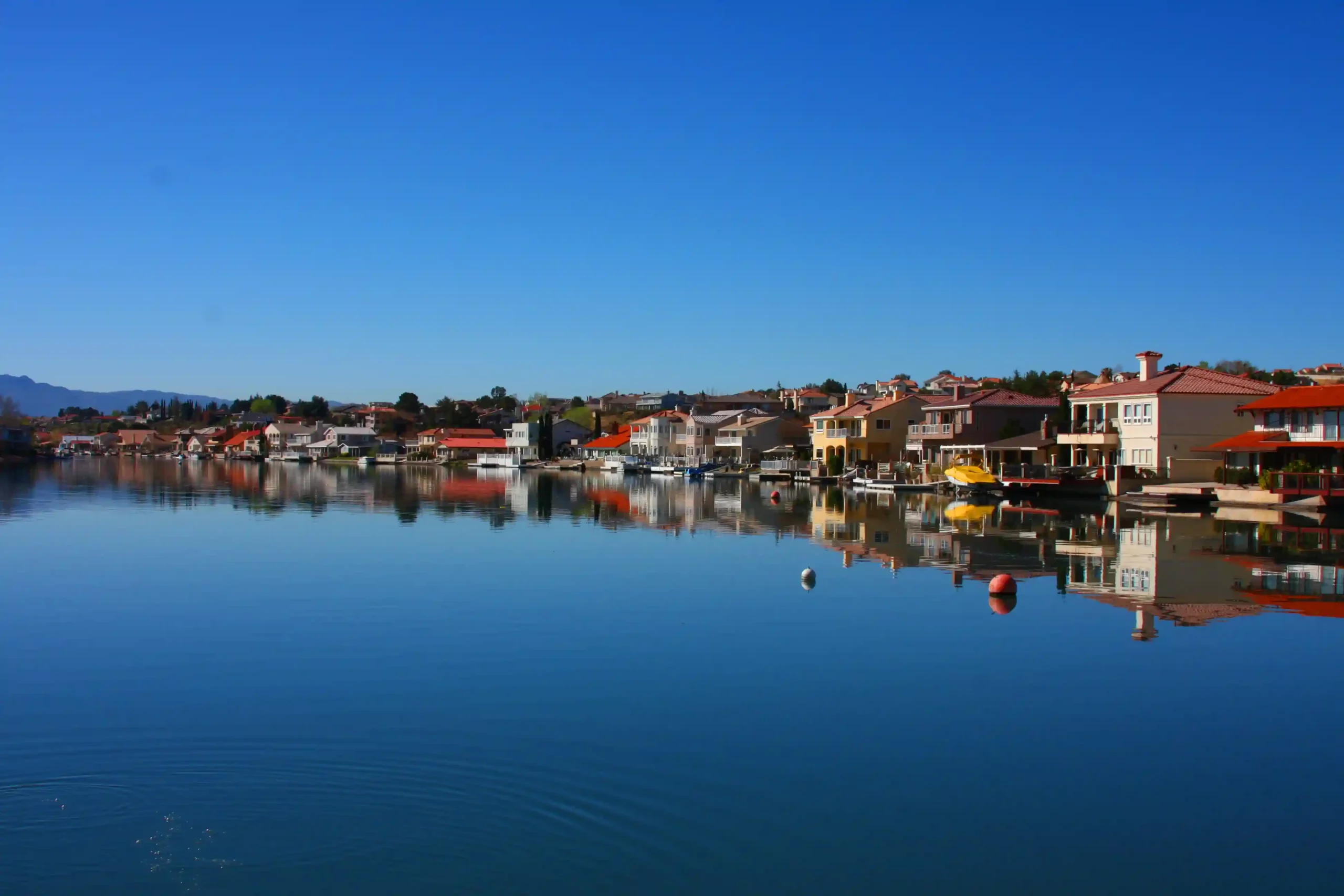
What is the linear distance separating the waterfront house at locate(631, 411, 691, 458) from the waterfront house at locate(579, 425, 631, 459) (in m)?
2.38

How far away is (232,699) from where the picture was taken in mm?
12352

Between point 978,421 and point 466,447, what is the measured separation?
7634cm

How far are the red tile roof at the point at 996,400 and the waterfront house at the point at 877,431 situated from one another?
4.43 metres

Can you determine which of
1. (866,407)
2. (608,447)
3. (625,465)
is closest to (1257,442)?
(866,407)

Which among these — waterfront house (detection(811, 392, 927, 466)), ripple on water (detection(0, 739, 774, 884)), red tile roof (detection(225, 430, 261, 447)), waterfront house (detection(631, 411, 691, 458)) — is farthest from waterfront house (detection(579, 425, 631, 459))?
ripple on water (detection(0, 739, 774, 884))

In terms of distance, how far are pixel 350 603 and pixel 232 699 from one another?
692 centimetres

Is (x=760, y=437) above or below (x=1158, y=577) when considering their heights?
above

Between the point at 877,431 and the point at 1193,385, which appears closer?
the point at 1193,385

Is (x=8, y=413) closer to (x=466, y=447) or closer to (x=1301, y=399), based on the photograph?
(x=466, y=447)

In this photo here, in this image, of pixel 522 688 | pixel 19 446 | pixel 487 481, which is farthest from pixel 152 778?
pixel 19 446

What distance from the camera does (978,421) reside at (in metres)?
65.9

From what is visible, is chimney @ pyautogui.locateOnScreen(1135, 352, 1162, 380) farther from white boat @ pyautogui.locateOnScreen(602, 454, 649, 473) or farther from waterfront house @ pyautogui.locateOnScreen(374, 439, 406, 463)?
waterfront house @ pyautogui.locateOnScreen(374, 439, 406, 463)

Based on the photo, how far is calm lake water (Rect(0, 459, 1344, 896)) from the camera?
26.5ft

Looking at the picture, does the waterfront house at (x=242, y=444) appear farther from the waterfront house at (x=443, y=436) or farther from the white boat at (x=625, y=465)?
the white boat at (x=625, y=465)
